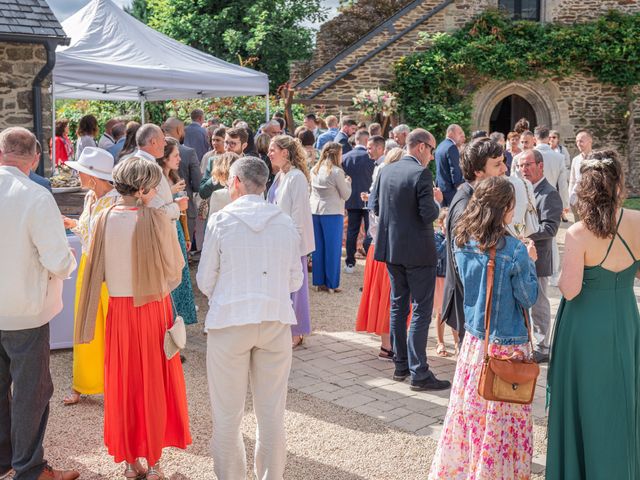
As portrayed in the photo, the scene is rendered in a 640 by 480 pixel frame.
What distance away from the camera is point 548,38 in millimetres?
18609

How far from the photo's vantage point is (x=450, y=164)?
348 inches

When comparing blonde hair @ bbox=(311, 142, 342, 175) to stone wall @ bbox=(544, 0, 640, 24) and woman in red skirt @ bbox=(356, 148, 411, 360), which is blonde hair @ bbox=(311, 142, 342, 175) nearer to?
woman in red skirt @ bbox=(356, 148, 411, 360)

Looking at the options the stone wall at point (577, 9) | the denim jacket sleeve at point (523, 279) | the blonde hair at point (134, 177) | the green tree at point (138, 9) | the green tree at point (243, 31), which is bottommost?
the denim jacket sleeve at point (523, 279)

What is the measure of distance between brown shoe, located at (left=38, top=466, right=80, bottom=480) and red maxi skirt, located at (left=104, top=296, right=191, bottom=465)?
10.3 inches

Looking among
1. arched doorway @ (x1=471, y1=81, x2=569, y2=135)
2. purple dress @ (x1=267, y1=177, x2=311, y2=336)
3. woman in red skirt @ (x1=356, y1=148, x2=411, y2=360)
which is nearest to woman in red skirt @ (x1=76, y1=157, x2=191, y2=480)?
purple dress @ (x1=267, y1=177, x2=311, y2=336)

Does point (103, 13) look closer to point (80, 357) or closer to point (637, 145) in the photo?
point (80, 357)

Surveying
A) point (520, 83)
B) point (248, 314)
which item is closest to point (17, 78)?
point (248, 314)

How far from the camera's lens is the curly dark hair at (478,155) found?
15.9 feet

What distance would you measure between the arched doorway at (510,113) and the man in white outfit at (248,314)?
17798 mm

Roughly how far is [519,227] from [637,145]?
50.7 ft

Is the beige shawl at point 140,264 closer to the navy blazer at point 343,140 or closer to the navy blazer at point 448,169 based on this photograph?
the navy blazer at point 448,169

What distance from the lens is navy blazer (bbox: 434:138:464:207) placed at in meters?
8.78

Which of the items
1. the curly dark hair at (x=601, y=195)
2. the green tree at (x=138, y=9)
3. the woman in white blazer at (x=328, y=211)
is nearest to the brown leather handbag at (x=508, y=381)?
the curly dark hair at (x=601, y=195)

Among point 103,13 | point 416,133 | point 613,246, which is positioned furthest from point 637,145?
point 613,246
